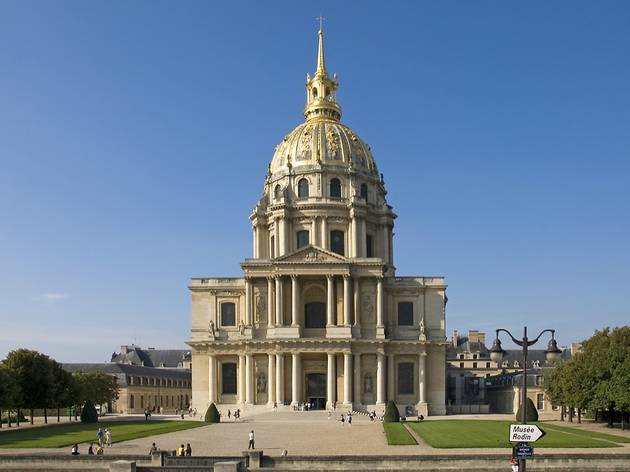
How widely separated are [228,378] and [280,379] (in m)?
7.44

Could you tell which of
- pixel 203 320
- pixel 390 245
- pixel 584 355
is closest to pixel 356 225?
pixel 390 245

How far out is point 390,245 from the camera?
332 feet

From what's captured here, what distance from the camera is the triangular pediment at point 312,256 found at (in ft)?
280

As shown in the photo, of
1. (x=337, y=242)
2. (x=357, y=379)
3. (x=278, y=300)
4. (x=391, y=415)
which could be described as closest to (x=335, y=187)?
(x=337, y=242)

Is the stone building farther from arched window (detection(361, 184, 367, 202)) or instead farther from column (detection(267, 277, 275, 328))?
arched window (detection(361, 184, 367, 202))

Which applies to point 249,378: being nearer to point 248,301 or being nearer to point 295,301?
point 248,301

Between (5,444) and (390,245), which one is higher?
(390,245)

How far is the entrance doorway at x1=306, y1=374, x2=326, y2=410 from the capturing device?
85500 millimetres

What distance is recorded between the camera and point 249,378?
8406cm

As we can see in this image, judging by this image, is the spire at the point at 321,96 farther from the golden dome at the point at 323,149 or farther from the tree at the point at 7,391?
the tree at the point at 7,391

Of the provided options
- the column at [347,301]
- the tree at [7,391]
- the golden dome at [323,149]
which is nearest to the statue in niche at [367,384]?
the column at [347,301]

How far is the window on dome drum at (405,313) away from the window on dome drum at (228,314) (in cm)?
1858

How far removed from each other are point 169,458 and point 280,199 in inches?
2538

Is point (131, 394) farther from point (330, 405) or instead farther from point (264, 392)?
point (330, 405)
